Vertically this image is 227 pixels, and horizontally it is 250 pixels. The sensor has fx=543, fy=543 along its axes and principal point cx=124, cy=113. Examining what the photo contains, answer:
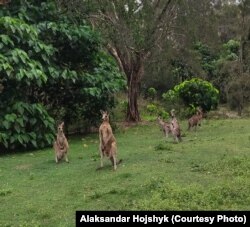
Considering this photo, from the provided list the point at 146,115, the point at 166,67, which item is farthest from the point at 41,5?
the point at 166,67

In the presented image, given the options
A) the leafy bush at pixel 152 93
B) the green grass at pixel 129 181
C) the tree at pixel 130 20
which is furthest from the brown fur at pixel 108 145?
the leafy bush at pixel 152 93

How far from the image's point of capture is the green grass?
28.3 ft

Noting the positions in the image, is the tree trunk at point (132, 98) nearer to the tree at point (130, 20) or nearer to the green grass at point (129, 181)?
the tree at point (130, 20)

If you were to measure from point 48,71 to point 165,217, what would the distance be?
1051 centimetres

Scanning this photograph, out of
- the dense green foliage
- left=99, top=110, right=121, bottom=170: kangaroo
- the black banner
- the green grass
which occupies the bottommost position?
the green grass

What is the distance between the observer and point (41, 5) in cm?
1838

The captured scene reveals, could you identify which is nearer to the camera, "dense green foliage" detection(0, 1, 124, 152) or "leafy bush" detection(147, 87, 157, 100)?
"dense green foliage" detection(0, 1, 124, 152)

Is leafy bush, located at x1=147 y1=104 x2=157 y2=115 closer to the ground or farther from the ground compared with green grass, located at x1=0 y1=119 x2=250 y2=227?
farther from the ground

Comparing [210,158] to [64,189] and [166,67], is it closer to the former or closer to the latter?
[64,189]

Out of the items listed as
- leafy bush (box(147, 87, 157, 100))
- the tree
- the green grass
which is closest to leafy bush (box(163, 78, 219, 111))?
the tree

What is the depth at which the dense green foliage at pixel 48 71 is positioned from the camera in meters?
15.9

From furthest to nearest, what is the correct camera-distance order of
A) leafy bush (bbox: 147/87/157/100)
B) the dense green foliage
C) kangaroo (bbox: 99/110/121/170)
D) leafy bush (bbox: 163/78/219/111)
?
leafy bush (bbox: 147/87/157/100) → leafy bush (bbox: 163/78/219/111) → the dense green foliage → kangaroo (bbox: 99/110/121/170)

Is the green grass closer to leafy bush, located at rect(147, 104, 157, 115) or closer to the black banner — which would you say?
the black banner

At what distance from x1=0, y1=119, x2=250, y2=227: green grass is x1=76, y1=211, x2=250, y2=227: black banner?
→ 0.46 m
